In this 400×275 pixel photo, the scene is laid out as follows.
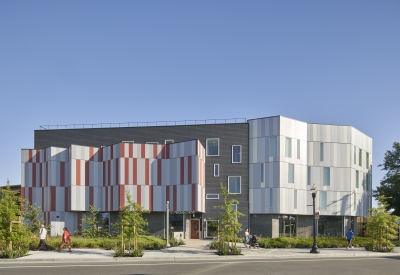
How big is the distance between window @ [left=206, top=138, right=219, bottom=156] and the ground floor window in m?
9.40

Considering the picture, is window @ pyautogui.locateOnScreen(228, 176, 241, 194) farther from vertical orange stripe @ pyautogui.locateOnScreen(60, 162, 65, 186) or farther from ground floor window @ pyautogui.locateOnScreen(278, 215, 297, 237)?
Answer: vertical orange stripe @ pyautogui.locateOnScreen(60, 162, 65, 186)

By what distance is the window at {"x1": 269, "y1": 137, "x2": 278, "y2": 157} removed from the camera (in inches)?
1859

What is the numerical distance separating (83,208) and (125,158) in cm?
684

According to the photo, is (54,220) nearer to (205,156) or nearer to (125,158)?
(125,158)

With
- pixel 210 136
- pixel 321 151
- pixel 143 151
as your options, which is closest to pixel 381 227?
pixel 321 151

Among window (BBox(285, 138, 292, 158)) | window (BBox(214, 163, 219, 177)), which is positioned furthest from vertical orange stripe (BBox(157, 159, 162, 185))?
window (BBox(285, 138, 292, 158))

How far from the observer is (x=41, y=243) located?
3005 cm

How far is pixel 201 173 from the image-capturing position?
46.2 meters

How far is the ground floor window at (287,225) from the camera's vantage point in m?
48.0

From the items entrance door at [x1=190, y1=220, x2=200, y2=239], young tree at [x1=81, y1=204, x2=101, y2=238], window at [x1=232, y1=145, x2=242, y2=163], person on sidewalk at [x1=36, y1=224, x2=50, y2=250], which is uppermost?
window at [x1=232, y1=145, x2=242, y2=163]

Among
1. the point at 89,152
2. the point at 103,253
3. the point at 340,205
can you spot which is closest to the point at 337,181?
the point at 340,205

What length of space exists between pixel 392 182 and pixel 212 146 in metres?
24.4

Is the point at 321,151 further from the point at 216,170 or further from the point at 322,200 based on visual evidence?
the point at 216,170

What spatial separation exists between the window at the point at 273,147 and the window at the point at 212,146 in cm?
547
